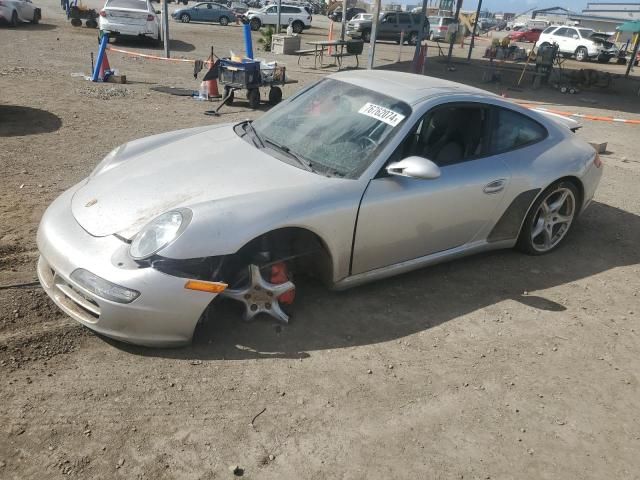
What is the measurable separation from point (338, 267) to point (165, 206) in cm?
114

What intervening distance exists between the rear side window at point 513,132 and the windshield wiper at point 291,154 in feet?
5.00

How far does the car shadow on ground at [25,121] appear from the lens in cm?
694

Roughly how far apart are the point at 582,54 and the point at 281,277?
3335 cm

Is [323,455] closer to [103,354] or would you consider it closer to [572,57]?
[103,354]

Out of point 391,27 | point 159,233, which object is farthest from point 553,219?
point 391,27


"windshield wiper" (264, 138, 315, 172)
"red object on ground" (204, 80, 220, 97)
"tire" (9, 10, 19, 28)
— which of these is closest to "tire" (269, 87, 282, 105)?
"red object on ground" (204, 80, 220, 97)

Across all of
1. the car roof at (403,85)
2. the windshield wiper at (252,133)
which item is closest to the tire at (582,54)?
the car roof at (403,85)

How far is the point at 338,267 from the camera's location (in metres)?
3.44

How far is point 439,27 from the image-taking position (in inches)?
1428

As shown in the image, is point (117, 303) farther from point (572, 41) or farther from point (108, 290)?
point (572, 41)

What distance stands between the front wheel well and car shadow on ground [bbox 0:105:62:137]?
5.09 meters

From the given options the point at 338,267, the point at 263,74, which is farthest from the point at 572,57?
the point at 338,267

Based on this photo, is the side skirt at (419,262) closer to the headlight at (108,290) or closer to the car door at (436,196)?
the car door at (436,196)

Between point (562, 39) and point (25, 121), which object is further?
point (562, 39)
